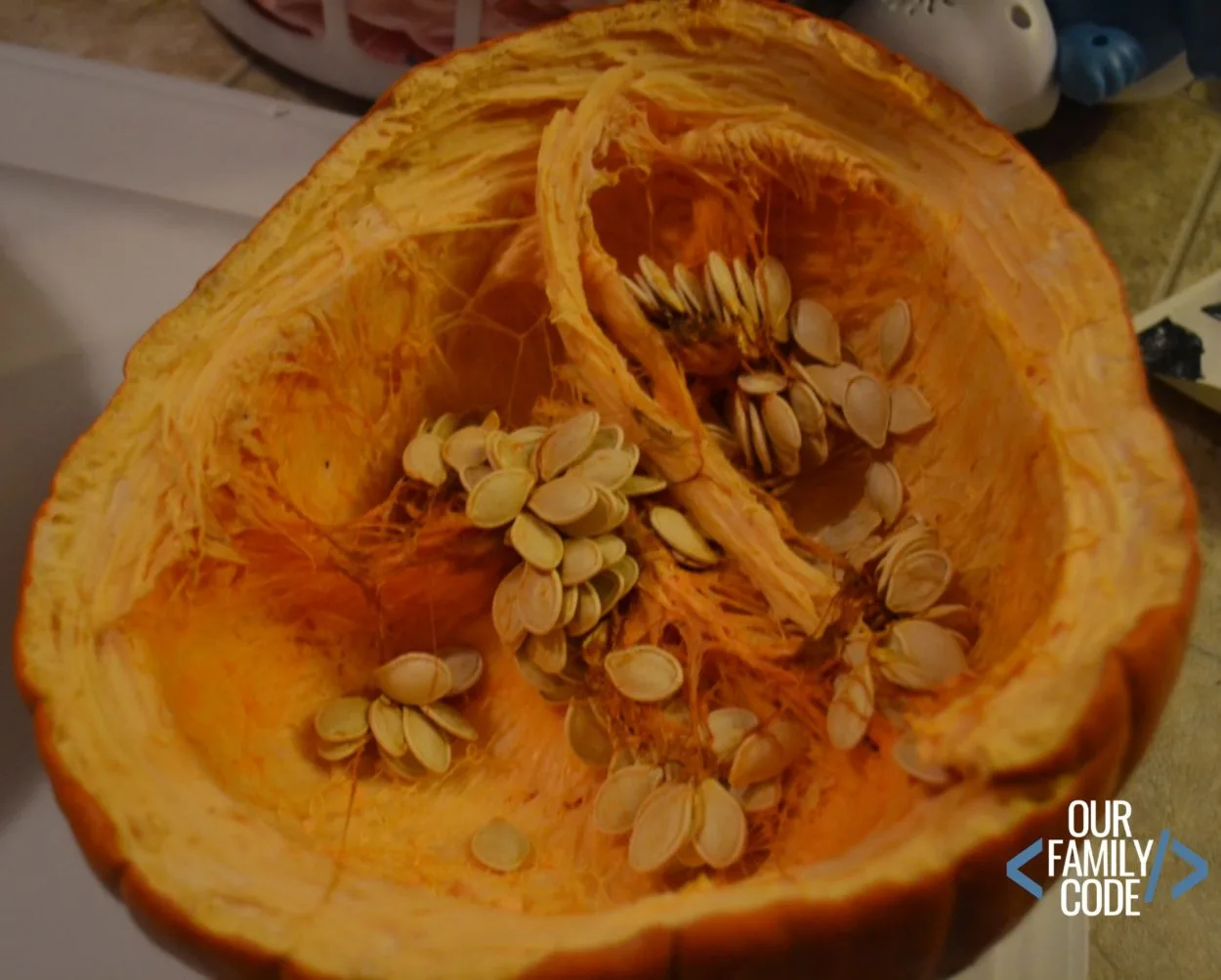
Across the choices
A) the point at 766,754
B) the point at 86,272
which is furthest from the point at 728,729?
the point at 86,272

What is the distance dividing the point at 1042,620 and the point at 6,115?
3.32ft

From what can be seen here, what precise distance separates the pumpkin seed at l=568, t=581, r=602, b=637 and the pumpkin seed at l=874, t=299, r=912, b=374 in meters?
0.26

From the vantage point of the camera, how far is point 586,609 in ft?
2.20

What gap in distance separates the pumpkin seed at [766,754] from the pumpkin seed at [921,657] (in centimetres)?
8

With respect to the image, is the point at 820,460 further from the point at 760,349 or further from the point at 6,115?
the point at 6,115

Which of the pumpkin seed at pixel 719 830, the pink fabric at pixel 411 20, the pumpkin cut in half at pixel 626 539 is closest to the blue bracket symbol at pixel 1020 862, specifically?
the pumpkin cut in half at pixel 626 539

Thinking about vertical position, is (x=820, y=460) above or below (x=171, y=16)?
below

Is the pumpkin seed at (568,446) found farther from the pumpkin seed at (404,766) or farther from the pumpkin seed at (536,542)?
the pumpkin seed at (404,766)

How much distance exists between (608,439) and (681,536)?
0.08 metres

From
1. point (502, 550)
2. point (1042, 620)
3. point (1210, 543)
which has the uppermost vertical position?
point (1042, 620)

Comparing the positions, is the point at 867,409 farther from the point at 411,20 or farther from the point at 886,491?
the point at 411,20

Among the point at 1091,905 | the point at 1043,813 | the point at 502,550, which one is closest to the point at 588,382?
the point at 502,550

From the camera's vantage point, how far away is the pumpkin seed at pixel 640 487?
2.29ft

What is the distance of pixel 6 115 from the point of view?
3.32 ft
